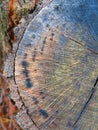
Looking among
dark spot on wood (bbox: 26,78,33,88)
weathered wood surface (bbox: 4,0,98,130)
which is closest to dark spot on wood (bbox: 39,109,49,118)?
weathered wood surface (bbox: 4,0,98,130)

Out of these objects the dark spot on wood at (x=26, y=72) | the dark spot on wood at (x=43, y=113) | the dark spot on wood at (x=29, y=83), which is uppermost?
the dark spot on wood at (x=26, y=72)

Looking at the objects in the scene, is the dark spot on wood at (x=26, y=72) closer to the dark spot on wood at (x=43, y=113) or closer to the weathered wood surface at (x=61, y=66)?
the weathered wood surface at (x=61, y=66)

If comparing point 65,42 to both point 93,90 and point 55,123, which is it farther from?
point 55,123

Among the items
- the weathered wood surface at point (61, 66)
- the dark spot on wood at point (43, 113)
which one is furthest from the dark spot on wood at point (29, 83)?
the dark spot on wood at point (43, 113)

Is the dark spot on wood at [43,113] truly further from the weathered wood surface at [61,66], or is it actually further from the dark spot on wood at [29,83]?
the dark spot on wood at [29,83]

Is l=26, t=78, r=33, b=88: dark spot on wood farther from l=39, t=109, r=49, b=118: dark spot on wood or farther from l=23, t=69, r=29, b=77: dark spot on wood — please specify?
l=39, t=109, r=49, b=118: dark spot on wood

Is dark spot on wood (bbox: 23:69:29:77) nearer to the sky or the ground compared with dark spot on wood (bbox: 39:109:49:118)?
nearer to the sky

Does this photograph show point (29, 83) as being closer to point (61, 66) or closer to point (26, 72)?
point (26, 72)

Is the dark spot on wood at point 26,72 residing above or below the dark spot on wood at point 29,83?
above

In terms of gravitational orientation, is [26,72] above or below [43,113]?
above

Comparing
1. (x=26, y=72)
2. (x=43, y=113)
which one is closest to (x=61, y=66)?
(x=26, y=72)
